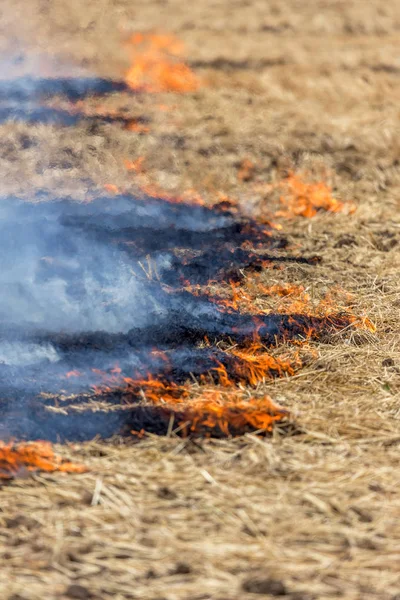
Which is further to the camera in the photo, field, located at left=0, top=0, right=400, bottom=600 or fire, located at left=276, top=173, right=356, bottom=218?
fire, located at left=276, top=173, right=356, bottom=218

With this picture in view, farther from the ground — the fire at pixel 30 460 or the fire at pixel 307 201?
the fire at pixel 307 201

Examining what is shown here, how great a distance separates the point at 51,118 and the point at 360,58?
2273mm

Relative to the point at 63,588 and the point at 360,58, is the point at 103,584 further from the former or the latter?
the point at 360,58

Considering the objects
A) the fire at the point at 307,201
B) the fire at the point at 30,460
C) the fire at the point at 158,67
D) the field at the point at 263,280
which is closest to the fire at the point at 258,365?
the field at the point at 263,280

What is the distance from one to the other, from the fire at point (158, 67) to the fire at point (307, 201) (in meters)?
1.12

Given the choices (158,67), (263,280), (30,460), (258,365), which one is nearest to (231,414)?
(258,365)

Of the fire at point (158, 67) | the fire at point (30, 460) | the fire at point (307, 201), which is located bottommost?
the fire at point (30, 460)

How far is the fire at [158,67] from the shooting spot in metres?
3.89

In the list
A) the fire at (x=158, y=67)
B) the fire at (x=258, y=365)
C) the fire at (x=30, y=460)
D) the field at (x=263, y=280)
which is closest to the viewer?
the field at (x=263, y=280)

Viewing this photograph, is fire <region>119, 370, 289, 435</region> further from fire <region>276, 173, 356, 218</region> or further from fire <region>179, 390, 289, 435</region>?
fire <region>276, 173, 356, 218</region>

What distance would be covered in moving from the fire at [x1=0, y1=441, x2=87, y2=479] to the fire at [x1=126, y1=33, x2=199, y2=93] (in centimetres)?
287

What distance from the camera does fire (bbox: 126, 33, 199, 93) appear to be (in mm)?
3891

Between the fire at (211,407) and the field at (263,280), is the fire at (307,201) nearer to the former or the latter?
the field at (263,280)

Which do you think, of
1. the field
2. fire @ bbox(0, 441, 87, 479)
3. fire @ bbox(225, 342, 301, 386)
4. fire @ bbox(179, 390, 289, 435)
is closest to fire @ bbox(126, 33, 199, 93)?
the field
